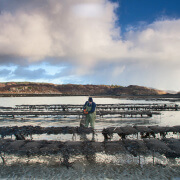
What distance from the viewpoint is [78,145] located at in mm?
6684

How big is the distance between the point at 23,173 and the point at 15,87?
14983 cm

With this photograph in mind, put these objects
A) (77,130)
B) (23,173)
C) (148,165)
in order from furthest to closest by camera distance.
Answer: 1. (77,130)
2. (148,165)
3. (23,173)

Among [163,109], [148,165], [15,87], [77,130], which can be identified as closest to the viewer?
[148,165]

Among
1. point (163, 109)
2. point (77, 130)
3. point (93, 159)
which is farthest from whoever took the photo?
point (163, 109)

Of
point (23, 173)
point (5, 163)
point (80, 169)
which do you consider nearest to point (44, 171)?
point (23, 173)

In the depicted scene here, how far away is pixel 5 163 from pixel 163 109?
25.9m

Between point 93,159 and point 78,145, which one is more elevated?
point 78,145

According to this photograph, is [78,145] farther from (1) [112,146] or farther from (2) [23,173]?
(2) [23,173]

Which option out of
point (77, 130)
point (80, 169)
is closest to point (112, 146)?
point (80, 169)

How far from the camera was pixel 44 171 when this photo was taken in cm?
602

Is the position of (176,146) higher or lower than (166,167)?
higher

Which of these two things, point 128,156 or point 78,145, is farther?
point 128,156

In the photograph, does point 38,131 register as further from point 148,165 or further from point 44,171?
point 148,165

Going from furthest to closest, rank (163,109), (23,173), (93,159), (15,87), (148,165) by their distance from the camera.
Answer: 1. (15,87)
2. (163,109)
3. (93,159)
4. (148,165)
5. (23,173)
